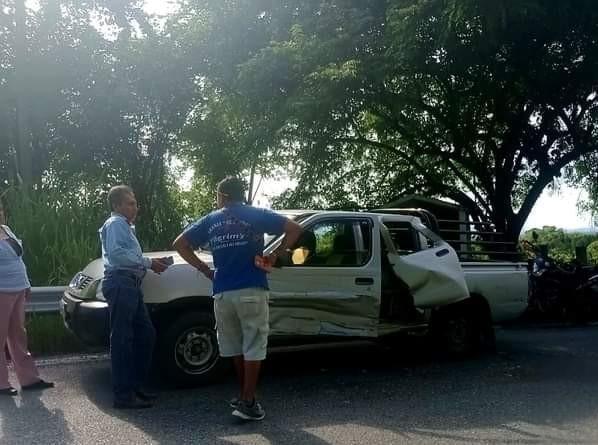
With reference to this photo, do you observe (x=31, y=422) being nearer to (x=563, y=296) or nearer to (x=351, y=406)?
(x=351, y=406)

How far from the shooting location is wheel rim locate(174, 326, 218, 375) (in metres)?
6.70

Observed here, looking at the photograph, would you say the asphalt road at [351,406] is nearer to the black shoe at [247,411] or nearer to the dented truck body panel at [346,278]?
the black shoe at [247,411]

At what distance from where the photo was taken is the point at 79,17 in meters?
16.1

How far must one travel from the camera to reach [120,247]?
6.02m

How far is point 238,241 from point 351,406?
173 centimetres

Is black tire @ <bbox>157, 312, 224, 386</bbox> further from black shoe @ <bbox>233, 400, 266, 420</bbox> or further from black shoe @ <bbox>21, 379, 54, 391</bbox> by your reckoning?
black shoe @ <bbox>233, 400, 266, 420</bbox>

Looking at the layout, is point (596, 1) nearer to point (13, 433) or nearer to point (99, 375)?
point (99, 375)

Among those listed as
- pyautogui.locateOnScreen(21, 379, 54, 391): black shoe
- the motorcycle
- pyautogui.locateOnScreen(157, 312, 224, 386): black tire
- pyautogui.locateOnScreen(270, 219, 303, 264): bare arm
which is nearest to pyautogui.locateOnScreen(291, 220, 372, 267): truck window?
pyautogui.locateOnScreen(157, 312, 224, 386): black tire

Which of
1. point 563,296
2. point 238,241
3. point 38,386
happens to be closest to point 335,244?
point 238,241

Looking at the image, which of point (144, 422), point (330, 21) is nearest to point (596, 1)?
point (330, 21)

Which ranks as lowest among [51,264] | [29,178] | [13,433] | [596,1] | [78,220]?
[13,433]

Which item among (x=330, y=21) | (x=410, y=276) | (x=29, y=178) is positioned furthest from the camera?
(x=330, y=21)

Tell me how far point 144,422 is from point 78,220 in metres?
6.38

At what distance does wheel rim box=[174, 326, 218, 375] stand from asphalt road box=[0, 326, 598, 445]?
0.21m
